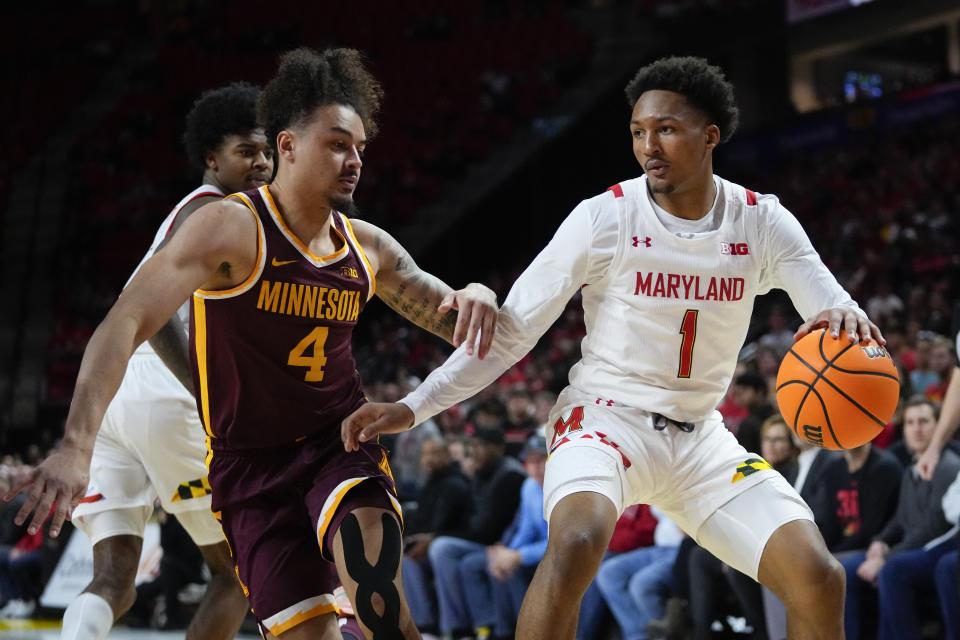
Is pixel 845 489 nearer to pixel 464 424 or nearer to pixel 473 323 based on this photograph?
pixel 473 323

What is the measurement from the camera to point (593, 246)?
365 centimetres

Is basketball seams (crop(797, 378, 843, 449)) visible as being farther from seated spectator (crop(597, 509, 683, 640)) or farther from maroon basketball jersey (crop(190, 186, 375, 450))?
seated spectator (crop(597, 509, 683, 640))

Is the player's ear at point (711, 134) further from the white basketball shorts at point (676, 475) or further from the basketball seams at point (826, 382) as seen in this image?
the white basketball shorts at point (676, 475)

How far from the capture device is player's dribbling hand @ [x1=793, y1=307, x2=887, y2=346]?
135 inches

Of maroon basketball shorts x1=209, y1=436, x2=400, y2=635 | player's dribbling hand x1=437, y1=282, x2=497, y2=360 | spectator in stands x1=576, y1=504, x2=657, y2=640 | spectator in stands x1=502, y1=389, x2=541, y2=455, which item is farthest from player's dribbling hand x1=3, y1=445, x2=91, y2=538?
spectator in stands x1=502, y1=389, x2=541, y2=455

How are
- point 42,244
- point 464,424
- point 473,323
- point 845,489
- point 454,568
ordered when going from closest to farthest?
1. point 473,323
2. point 845,489
3. point 454,568
4. point 464,424
5. point 42,244

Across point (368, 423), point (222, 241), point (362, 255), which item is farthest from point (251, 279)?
→ point (368, 423)

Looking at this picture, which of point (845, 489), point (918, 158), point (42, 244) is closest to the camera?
point (845, 489)

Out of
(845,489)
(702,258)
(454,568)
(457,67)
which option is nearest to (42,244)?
(457,67)

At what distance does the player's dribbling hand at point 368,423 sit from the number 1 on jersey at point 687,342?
0.93m

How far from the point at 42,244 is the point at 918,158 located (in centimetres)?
1438

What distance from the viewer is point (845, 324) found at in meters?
3.46

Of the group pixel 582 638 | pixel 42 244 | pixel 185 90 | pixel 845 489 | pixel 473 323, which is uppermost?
pixel 185 90

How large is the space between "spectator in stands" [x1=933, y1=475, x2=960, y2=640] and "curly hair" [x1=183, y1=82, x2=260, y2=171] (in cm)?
389
